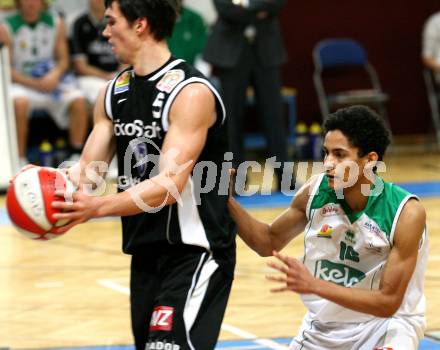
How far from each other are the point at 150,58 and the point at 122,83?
168mm

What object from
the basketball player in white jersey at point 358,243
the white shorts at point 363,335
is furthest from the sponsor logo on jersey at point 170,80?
the white shorts at point 363,335

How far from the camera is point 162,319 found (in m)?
3.69

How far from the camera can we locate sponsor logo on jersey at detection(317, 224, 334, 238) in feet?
13.7

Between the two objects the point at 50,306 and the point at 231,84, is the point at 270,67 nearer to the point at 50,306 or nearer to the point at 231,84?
the point at 231,84

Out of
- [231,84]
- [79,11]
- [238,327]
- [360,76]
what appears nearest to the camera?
[238,327]

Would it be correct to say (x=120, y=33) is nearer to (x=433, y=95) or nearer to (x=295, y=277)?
(x=295, y=277)

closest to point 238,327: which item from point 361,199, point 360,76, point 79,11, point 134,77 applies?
point 361,199

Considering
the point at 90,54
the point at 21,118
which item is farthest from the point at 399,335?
the point at 90,54

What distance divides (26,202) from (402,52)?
10.9 meters

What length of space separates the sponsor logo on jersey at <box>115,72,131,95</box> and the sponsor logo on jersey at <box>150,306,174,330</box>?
0.84 metres

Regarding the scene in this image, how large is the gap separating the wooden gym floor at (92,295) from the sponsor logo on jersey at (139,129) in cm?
174

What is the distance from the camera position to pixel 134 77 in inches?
155

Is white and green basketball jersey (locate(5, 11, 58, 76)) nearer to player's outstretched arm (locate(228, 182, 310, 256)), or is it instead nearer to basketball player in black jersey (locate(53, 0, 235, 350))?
player's outstretched arm (locate(228, 182, 310, 256))

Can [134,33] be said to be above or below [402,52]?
above
